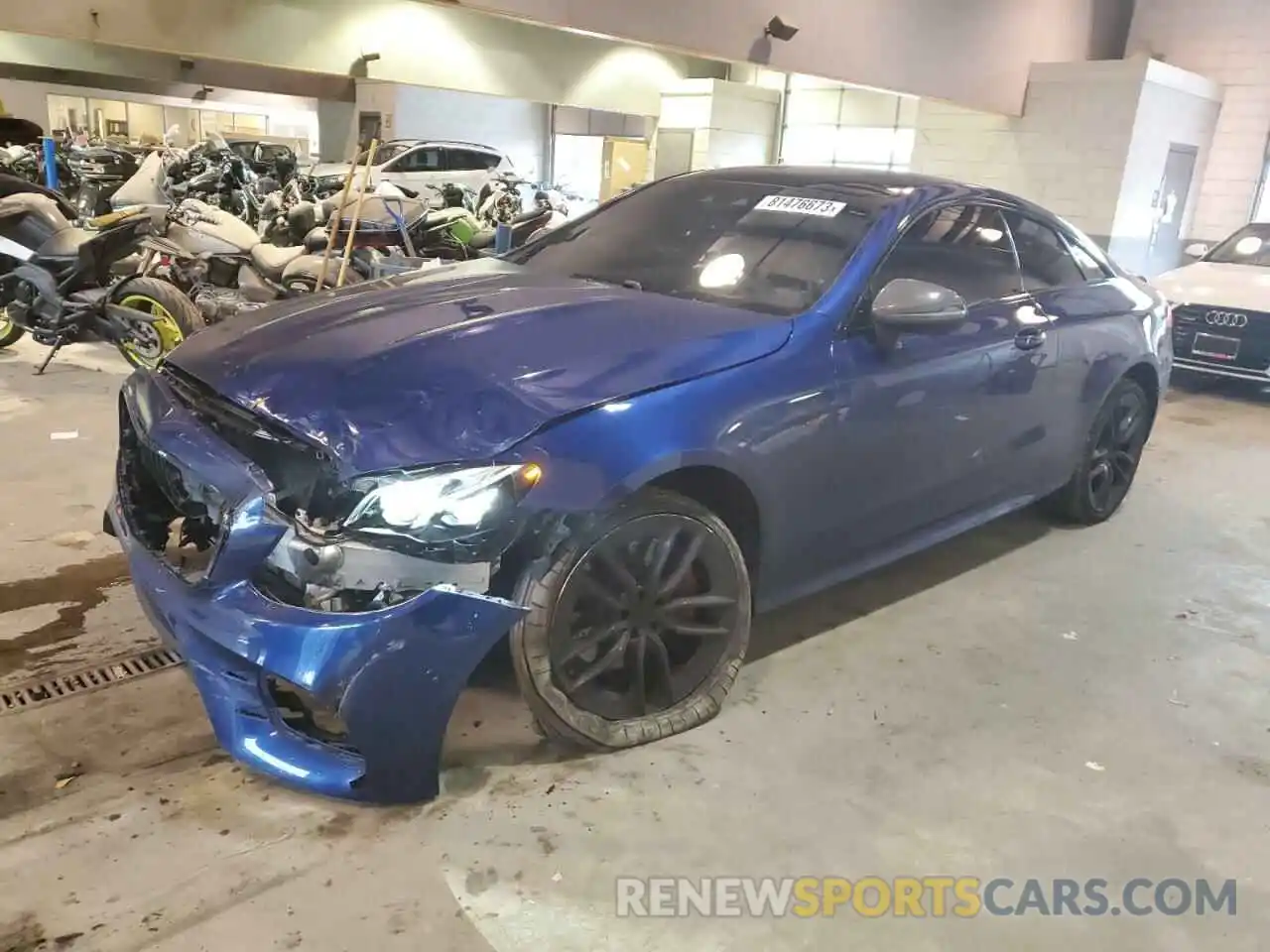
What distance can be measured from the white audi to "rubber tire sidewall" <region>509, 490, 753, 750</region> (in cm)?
573

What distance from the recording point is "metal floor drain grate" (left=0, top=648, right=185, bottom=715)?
259 cm

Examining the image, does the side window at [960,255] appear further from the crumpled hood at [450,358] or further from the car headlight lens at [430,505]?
the car headlight lens at [430,505]

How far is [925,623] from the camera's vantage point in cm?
335

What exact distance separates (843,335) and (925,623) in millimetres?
1146

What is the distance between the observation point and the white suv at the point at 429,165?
13.0m

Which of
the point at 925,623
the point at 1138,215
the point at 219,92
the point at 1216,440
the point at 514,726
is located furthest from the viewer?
the point at 219,92

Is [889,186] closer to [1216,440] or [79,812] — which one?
[79,812]

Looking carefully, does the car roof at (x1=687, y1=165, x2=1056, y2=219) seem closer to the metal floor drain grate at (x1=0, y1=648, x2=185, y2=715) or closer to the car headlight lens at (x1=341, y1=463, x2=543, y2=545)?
the car headlight lens at (x1=341, y1=463, x2=543, y2=545)

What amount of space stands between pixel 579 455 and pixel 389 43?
565 inches

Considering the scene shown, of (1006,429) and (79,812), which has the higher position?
(1006,429)

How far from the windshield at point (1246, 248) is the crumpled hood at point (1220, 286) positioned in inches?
4.1

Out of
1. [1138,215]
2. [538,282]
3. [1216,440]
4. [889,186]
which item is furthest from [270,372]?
[1138,215]

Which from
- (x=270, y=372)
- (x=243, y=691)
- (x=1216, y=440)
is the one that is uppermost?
(x=270, y=372)

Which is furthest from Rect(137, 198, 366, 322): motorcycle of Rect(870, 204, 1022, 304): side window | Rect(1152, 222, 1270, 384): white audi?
Rect(1152, 222, 1270, 384): white audi
